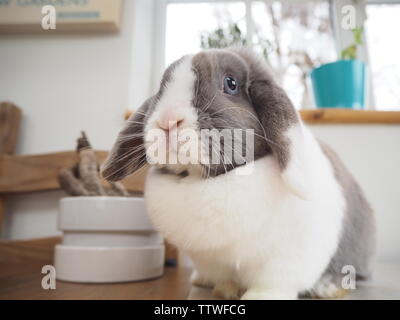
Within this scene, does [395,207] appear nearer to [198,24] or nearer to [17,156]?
[198,24]

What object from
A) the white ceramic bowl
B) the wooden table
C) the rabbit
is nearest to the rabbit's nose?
the rabbit

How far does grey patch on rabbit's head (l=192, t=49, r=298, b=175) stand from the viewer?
0.41m

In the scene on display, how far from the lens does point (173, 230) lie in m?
0.46

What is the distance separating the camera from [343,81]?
574 millimetres

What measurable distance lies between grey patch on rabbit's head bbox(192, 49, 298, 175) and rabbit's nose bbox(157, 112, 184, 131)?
0.09ft

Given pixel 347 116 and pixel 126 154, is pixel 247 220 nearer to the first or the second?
pixel 126 154

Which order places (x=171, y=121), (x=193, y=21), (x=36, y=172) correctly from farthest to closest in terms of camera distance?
(x=36, y=172) → (x=193, y=21) → (x=171, y=121)

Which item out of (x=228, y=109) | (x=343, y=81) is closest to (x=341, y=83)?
(x=343, y=81)

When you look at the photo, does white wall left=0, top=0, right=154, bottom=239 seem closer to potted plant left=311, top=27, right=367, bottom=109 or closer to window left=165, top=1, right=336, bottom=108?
window left=165, top=1, right=336, bottom=108

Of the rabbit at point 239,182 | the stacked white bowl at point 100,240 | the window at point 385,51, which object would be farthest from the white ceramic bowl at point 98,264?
the window at point 385,51

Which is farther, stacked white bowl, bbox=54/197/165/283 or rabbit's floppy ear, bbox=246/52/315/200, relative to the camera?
stacked white bowl, bbox=54/197/165/283

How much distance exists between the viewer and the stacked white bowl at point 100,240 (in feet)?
2.06

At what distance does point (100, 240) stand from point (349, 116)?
0.55 m

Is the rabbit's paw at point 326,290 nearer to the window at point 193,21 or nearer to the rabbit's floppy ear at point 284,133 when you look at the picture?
the rabbit's floppy ear at point 284,133
